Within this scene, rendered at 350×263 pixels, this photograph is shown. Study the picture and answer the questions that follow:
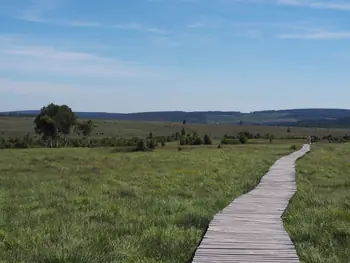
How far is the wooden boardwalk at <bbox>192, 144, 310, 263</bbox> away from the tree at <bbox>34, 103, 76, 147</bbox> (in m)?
72.2

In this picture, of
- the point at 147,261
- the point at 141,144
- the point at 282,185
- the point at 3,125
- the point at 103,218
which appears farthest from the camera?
the point at 3,125

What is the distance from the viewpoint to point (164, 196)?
16906mm

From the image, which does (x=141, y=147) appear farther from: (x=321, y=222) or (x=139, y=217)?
(x=321, y=222)

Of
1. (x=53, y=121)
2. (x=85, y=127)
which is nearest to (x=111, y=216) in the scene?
(x=53, y=121)

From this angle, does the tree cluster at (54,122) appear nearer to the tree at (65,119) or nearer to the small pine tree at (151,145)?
the tree at (65,119)

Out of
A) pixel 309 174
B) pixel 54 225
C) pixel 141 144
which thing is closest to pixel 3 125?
pixel 141 144

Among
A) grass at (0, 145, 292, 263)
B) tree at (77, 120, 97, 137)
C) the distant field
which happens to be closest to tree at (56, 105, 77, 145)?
tree at (77, 120, 97, 137)

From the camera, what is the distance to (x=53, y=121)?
8456 cm

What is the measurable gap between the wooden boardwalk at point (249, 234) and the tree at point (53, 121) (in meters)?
72.2

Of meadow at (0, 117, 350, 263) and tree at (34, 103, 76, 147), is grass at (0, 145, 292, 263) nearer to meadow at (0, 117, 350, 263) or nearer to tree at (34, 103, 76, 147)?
meadow at (0, 117, 350, 263)

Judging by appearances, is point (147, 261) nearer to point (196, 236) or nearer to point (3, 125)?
point (196, 236)

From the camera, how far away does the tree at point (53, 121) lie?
277ft

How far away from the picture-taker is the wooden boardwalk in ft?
27.7

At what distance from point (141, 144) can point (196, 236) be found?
158 feet
